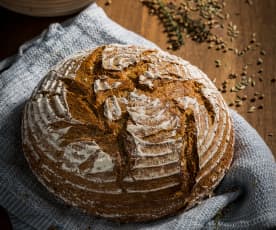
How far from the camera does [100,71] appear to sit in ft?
4.48

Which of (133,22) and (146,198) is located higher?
(133,22)

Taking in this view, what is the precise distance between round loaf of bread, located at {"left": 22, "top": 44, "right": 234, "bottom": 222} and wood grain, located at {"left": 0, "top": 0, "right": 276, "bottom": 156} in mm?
279

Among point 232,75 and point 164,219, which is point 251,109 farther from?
point 164,219

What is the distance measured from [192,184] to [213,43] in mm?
593

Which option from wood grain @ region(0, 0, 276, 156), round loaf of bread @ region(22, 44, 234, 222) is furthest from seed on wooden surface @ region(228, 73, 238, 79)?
round loaf of bread @ region(22, 44, 234, 222)

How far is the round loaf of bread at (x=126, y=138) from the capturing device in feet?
4.19

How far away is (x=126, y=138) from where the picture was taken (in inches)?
50.4

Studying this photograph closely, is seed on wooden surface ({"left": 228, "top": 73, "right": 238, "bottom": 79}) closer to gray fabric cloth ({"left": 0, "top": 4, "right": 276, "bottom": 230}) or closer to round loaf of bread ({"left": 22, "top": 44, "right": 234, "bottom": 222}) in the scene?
gray fabric cloth ({"left": 0, "top": 4, "right": 276, "bottom": 230})

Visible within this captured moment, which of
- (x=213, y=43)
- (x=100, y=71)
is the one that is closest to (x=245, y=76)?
(x=213, y=43)

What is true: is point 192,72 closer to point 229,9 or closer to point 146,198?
point 146,198

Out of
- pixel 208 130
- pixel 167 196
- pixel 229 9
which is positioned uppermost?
pixel 229 9

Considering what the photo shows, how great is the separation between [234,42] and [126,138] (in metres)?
0.65

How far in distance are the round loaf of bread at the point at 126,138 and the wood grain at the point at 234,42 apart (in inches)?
11.0

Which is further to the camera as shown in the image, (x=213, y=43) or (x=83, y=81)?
(x=213, y=43)
